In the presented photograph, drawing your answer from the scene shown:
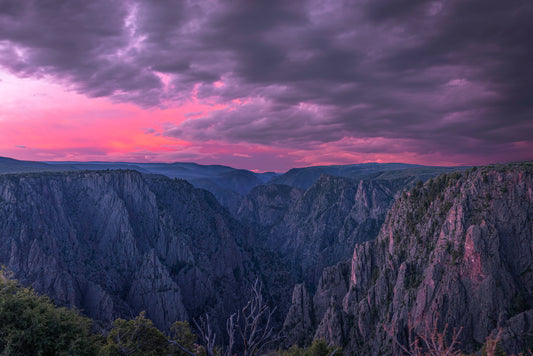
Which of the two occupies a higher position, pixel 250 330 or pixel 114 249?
pixel 250 330

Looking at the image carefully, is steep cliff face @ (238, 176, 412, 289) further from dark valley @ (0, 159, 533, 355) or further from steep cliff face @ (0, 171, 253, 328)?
steep cliff face @ (0, 171, 253, 328)

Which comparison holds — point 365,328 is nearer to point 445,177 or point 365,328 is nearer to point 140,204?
point 445,177

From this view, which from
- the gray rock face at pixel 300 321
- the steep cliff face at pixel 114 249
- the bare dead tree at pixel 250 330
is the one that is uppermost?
the bare dead tree at pixel 250 330

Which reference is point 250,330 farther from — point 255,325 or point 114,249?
point 114,249

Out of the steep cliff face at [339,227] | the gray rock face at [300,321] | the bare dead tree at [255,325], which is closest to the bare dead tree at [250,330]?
the bare dead tree at [255,325]

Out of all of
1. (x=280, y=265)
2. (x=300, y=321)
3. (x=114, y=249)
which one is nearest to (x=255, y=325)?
(x=300, y=321)

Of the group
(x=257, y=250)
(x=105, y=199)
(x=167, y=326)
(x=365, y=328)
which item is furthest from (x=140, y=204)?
(x=365, y=328)

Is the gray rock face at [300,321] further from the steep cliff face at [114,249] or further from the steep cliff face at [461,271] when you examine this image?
the steep cliff face at [114,249]
